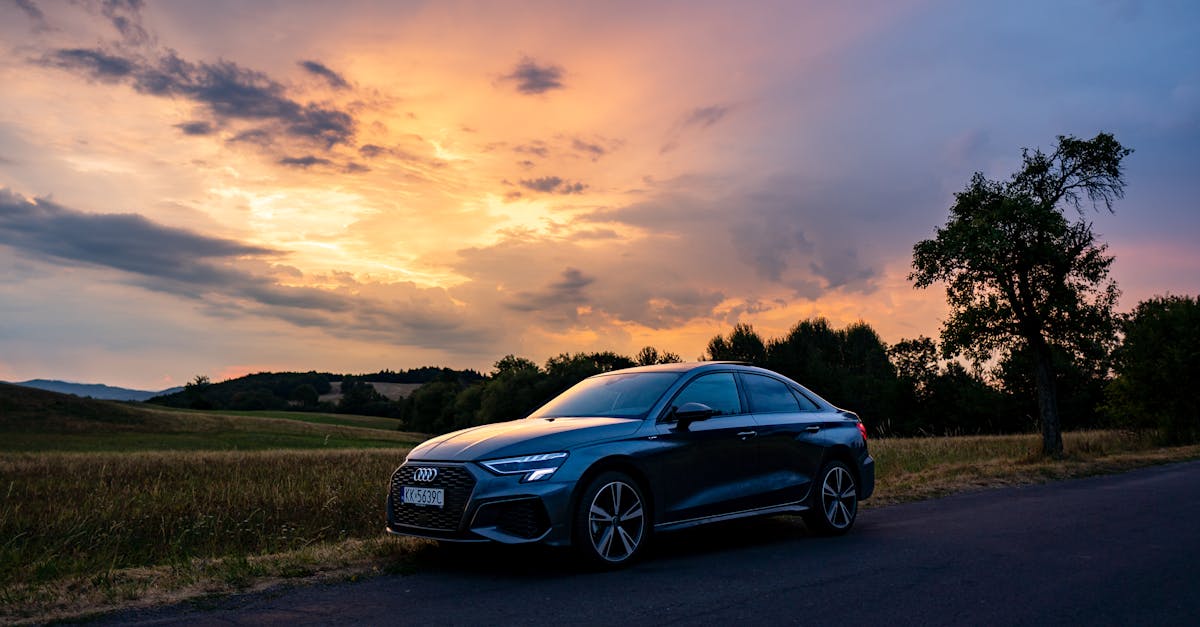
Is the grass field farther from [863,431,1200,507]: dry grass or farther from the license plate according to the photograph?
the license plate

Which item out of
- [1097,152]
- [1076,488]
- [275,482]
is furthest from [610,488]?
[1097,152]

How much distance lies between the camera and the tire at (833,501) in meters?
9.27

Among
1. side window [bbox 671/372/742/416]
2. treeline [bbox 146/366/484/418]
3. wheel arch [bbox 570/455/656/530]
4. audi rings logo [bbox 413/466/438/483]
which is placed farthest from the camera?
treeline [bbox 146/366/484/418]

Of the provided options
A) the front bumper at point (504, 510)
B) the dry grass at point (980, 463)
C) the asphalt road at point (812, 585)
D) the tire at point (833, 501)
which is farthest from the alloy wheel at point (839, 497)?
the front bumper at point (504, 510)

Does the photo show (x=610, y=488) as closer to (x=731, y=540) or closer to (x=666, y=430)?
(x=666, y=430)

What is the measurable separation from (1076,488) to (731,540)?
303 inches

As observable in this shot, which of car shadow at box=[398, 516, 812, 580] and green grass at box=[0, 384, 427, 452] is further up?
green grass at box=[0, 384, 427, 452]

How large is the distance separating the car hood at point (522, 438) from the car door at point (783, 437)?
1.75 metres

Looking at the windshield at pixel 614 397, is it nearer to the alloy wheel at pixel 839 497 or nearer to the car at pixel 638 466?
the car at pixel 638 466

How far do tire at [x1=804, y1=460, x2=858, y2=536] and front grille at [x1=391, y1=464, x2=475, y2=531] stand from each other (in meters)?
3.93

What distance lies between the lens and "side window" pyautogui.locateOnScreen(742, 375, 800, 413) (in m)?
9.17

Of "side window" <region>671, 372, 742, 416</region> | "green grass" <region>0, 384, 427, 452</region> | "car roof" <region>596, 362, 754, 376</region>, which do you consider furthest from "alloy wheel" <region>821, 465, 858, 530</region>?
"green grass" <region>0, 384, 427, 452</region>

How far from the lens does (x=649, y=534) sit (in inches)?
297

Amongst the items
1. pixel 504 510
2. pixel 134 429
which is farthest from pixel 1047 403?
pixel 134 429
